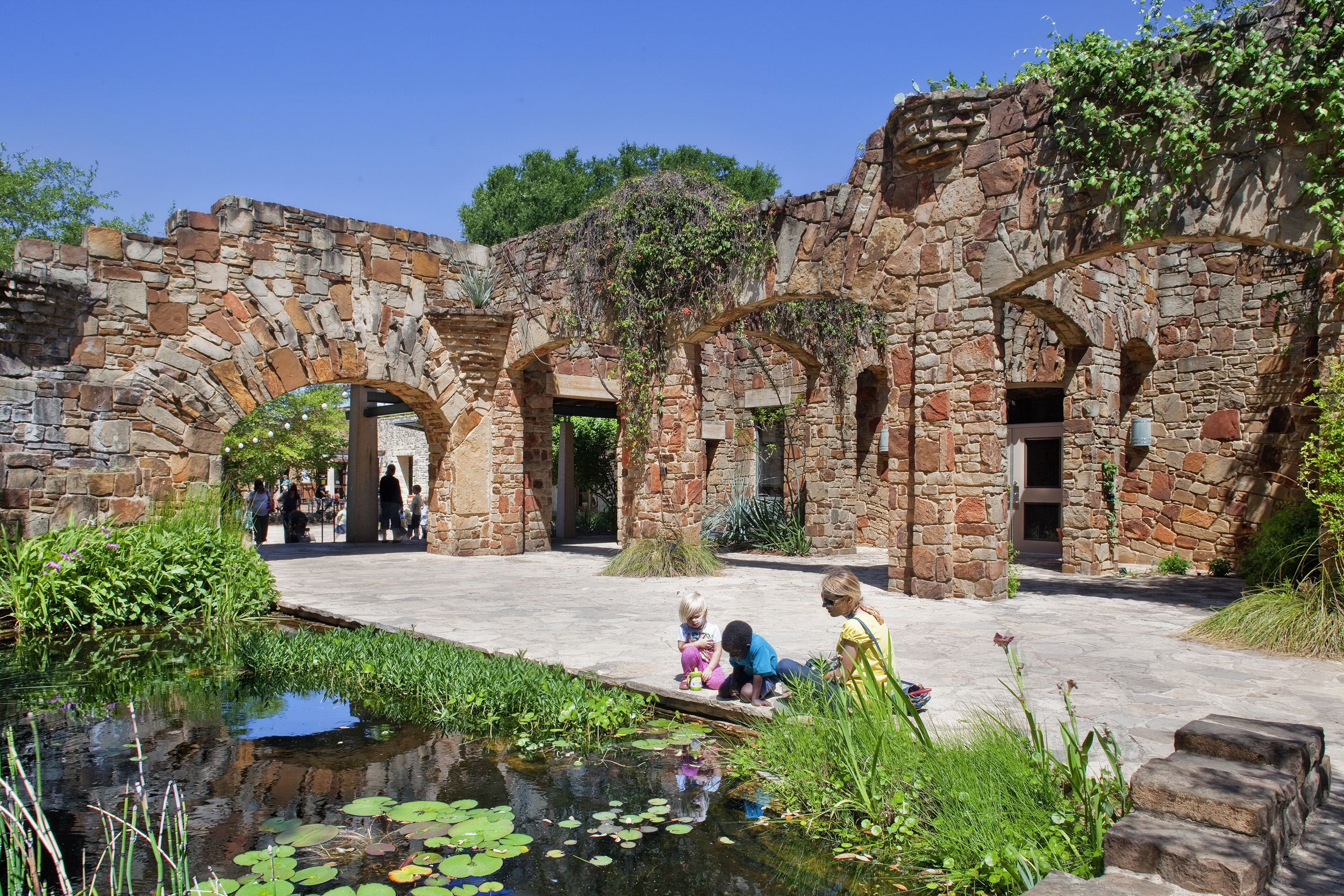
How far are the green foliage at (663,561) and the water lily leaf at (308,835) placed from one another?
251 inches

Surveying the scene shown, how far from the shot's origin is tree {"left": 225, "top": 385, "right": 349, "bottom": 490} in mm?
21672

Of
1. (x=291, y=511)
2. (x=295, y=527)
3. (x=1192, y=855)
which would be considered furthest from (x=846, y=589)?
(x=291, y=511)

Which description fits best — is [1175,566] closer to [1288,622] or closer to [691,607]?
[1288,622]

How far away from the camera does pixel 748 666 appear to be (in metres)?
4.18

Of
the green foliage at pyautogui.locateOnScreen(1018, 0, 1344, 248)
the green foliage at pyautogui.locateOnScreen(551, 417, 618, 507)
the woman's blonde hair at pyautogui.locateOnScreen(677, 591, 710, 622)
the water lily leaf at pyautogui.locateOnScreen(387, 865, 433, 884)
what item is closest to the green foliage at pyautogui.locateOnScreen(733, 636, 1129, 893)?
the woman's blonde hair at pyautogui.locateOnScreen(677, 591, 710, 622)

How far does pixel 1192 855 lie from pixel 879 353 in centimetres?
1111

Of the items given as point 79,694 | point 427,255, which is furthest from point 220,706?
point 427,255

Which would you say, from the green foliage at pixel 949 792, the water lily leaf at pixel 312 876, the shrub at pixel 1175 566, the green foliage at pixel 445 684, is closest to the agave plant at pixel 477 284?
the green foliage at pixel 445 684

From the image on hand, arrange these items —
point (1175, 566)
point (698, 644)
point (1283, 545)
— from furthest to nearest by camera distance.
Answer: point (1175, 566), point (1283, 545), point (698, 644)

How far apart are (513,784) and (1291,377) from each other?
30.8 feet

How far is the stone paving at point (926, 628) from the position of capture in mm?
4164

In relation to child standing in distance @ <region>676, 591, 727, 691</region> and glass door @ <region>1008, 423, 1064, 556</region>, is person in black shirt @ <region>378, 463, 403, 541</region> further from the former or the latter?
child standing in distance @ <region>676, 591, 727, 691</region>

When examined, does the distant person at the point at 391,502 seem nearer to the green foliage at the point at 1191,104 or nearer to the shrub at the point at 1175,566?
the shrub at the point at 1175,566

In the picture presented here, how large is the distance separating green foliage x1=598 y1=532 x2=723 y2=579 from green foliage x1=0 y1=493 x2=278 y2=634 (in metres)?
3.48
